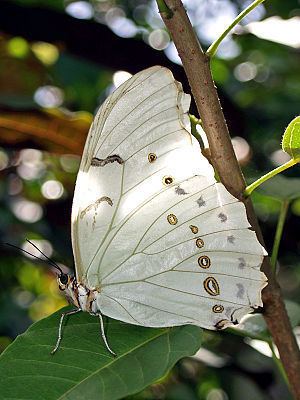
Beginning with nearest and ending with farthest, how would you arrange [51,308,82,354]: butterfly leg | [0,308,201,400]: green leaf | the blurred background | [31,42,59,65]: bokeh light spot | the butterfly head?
1. [0,308,201,400]: green leaf
2. [51,308,82,354]: butterfly leg
3. the butterfly head
4. the blurred background
5. [31,42,59,65]: bokeh light spot

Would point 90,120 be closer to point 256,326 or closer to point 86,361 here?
point 256,326

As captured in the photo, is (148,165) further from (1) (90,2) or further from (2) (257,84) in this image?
(1) (90,2)

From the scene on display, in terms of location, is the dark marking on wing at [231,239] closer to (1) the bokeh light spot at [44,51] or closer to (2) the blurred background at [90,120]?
(2) the blurred background at [90,120]

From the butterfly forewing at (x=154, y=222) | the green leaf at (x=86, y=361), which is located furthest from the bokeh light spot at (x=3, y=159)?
the green leaf at (x=86, y=361)

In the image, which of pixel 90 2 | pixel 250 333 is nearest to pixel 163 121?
pixel 250 333

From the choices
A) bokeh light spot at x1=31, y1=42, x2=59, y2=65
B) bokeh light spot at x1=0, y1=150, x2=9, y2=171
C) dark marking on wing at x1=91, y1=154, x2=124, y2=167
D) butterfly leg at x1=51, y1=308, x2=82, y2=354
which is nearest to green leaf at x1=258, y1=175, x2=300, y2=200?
dark marking on wing at x1=91, y1=154, x2=124, y2=167

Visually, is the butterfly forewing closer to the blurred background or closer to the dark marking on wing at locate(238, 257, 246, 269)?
the dark marking on wing at locate(238, 257, 246, 269)
